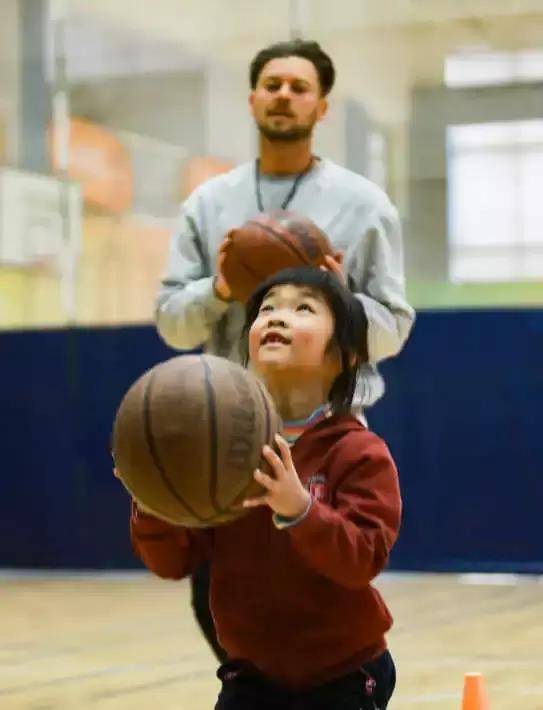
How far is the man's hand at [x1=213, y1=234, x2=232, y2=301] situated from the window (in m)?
3.81

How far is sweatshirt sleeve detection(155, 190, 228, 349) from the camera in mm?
2967

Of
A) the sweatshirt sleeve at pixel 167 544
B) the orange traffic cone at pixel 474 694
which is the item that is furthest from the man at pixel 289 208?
the sweatshirt sleeve at pixel 167 544

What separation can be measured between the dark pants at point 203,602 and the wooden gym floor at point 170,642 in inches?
38.1

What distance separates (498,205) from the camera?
6602 millimetres

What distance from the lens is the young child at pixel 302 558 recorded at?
2.03 meters

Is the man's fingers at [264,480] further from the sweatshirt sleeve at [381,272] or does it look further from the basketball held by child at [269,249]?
the sweatshirt sleeve at [381,272]

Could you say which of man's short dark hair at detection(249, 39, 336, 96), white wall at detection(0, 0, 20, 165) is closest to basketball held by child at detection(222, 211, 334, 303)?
man's short dark hair at detection(249, 39, 336, 96)

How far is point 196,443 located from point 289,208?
1.29 meters

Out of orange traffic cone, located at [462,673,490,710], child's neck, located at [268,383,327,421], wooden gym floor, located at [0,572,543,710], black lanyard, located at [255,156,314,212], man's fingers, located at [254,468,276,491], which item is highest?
black lanyard, located at [255,156,314,212]

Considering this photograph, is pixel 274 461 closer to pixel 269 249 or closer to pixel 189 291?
pixel 269 249

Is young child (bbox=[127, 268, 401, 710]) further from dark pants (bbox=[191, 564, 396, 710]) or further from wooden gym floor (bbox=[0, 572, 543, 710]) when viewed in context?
wooden gym floor (bbox=[0, 572, 543, 710])

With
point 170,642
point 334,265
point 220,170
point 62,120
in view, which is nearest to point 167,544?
point 334,265

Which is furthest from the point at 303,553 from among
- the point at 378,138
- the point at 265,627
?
the point at 378,138

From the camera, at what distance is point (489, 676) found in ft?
13.5
